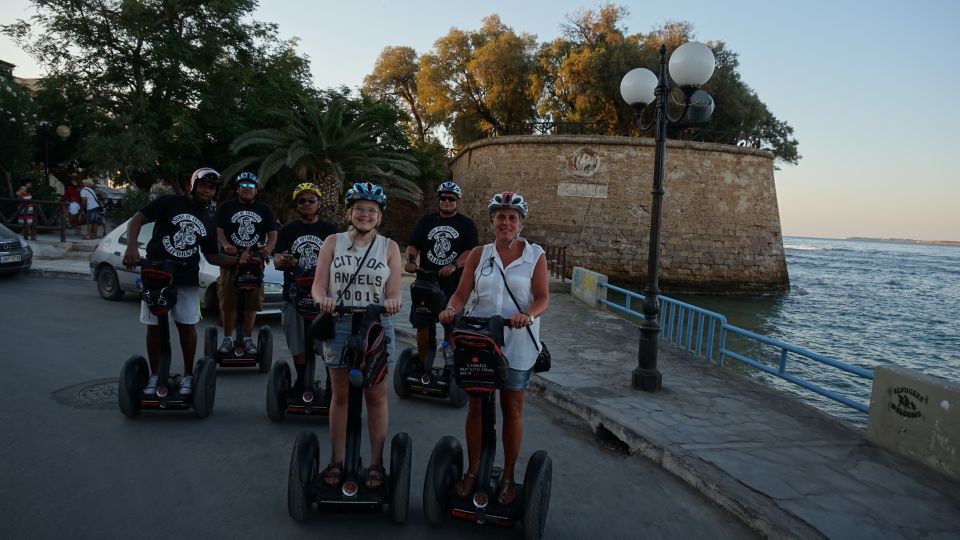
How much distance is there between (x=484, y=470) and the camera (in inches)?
129

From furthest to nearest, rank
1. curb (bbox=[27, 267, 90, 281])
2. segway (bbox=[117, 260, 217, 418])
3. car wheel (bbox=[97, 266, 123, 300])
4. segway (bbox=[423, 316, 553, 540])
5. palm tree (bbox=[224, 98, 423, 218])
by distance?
palm tree (bbox=[224, 98, 423, 218]) → curb (bbox=[27, 267, 90, 281]) → car wheel (bbox=[97, 266, 123, 300]) → segway (bbox=[117, 260, 217, 418]) → segway (bbox=[423, 316, 553, 540])

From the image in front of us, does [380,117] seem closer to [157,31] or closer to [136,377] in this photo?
[157,31]

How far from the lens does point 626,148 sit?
1038 inches

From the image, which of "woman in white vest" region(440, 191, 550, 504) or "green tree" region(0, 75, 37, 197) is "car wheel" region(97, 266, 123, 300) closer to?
"woman in white vest" region(440, 191, 550, 504)

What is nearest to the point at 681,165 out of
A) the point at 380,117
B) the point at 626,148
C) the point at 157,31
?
the point at 626,148

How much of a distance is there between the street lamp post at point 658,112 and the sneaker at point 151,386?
4.67m

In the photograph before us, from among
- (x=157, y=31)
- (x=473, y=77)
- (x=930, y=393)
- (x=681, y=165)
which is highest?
(x=473, y=77)

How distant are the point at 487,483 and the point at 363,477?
721 millimetres

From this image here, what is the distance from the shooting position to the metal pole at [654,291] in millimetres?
6258

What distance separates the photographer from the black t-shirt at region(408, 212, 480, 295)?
583 cm

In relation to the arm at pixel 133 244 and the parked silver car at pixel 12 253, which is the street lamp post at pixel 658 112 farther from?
the parked silver car at pixel 12 253

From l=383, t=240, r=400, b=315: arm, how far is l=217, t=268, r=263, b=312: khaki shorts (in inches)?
122

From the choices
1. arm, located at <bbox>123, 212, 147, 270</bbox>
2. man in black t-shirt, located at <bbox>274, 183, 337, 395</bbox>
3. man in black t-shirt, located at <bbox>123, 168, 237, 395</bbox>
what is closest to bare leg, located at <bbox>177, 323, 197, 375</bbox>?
man in black t-shirt, located at <bbox>123, 168, 237, 395</bbox>

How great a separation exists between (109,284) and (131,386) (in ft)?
23.1
